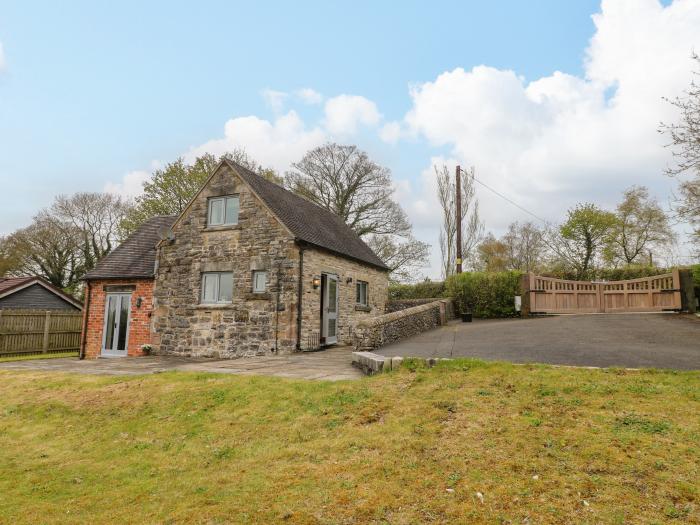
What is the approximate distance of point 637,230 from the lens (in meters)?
34.7

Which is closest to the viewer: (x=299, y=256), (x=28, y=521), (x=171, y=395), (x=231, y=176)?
(x=28, y=521)

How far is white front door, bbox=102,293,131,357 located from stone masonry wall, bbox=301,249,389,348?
758 centimetres

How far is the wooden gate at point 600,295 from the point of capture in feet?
65.1

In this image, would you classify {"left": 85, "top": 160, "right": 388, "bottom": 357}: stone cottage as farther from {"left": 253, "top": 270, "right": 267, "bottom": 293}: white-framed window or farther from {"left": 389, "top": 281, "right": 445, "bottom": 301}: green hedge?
{"left": 389, "top": 281, "right": 445, "bottom": 301}: green hedge

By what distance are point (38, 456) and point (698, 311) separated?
A: 23.5 m

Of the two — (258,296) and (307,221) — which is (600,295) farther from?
(258,296)

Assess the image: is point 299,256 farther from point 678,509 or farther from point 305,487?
point 678,509

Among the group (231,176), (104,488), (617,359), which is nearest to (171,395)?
(104,488)

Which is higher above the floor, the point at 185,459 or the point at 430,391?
the point at 430,391

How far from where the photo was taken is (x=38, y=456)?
643cm

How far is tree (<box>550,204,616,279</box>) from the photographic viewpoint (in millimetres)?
31406

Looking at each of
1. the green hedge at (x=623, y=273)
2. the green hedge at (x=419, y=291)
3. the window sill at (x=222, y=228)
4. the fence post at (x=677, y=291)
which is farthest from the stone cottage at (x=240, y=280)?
the green hedge at (x=623, y=273)

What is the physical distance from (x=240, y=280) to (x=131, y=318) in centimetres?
526

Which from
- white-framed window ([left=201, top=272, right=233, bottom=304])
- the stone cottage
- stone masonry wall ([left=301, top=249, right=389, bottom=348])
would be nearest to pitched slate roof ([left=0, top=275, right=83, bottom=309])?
the stone cottage
